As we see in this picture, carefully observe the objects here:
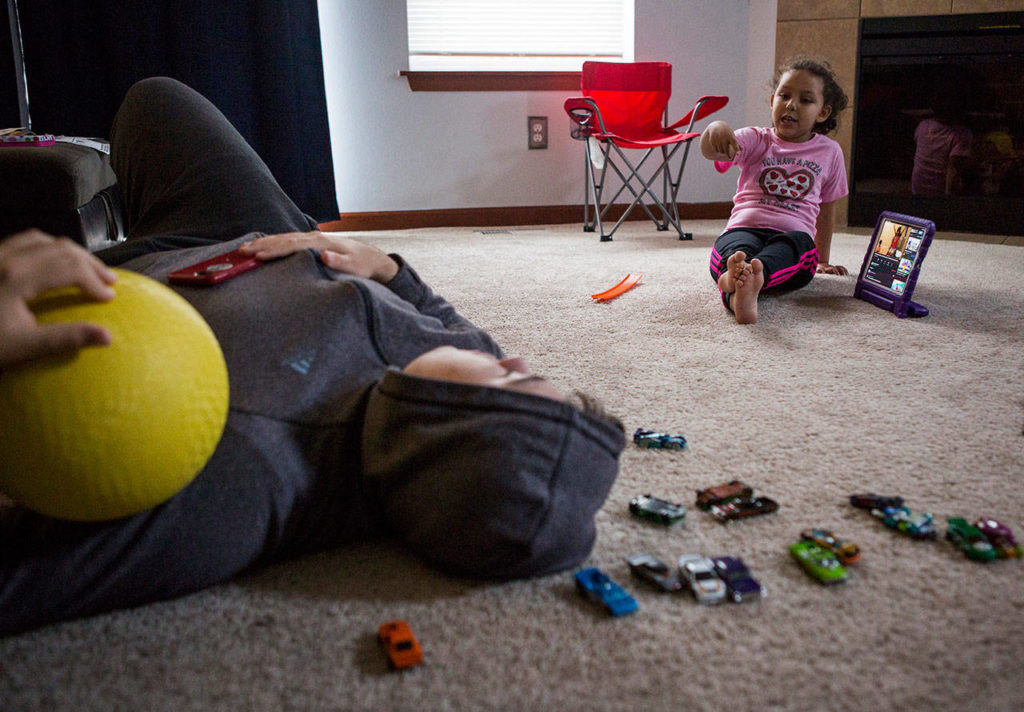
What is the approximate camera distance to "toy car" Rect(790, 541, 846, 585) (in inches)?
31.0

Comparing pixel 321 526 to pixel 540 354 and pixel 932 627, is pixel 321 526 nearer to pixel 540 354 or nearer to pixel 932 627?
pixel 932 627

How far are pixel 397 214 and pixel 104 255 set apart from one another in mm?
2780

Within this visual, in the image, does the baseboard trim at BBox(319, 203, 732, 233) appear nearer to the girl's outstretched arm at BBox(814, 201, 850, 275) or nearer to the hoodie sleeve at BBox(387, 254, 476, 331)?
the girl's outstretched arm at BBox(814, 201, 850, 275)

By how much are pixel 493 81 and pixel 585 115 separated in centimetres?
69

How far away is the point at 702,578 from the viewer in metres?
0.78

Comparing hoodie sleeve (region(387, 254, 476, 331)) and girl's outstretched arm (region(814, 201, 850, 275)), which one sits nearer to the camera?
hoodie sleeve (region(387, 254, 476, 331))

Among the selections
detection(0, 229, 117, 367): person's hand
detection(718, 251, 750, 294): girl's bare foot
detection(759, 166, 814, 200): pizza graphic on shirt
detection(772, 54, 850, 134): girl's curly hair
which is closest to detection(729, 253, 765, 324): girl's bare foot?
detection(718, 251, 750, 294): girl's bare foot

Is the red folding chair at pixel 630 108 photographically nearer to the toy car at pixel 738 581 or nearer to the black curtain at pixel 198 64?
the black curtain at pixel 198 64

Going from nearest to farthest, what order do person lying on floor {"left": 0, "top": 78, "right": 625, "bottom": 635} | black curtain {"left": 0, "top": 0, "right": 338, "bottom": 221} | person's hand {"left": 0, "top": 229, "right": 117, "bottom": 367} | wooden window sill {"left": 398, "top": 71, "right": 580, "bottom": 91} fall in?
person's hand {"left": 0, "top": 229, "right": 117, "bottom": 367}
person lying on floor {"left": 0, "top": 78, "right": 625, "bottom": 635}
black curtain {"left": 0, "top": 0, "right": 338, "bottom": 221}
wooden window sill {"left": 398, "top": 71, "right": 580, "bottom": 91}

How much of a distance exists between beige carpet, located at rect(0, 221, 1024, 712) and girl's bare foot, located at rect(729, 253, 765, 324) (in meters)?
0.46

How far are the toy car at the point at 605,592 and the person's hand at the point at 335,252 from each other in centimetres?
52

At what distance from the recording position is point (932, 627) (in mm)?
719

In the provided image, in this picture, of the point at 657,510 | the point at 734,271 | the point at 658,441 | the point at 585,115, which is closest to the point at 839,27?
the point at 585,115

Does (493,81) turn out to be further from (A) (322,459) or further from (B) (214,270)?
(A) (322,459)
